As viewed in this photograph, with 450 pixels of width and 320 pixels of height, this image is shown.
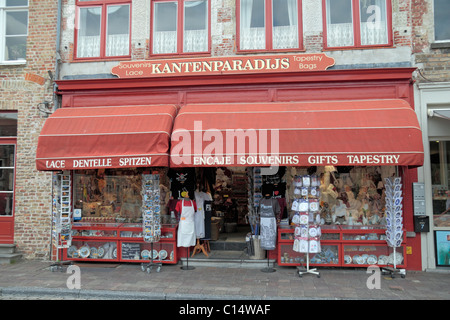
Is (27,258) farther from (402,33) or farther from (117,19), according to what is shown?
(402,33)

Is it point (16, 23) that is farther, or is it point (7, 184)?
point (16, 23)

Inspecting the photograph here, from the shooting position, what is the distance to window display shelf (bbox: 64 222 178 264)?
27.9ft

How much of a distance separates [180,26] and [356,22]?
4607 millimetres

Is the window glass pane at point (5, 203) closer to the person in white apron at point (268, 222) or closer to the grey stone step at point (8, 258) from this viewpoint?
the grey stone step at point (8, 258)

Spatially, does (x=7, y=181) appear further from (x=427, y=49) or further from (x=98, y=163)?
(x=427, y=49)

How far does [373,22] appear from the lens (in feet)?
28.5

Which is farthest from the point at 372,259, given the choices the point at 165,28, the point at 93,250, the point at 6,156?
the point at 6,156

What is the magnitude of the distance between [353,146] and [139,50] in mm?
6016

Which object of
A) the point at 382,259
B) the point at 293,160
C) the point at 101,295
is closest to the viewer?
the point at 101,295

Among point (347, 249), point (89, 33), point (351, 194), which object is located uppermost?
point (89, 33)

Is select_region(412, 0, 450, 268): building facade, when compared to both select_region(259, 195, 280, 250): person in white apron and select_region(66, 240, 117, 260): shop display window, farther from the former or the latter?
select_region(66, 240, 117, 260): shop display window

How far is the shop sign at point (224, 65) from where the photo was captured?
→ 8508 mm

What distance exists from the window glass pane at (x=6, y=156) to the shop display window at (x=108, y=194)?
2.01m

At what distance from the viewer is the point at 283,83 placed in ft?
28.1
